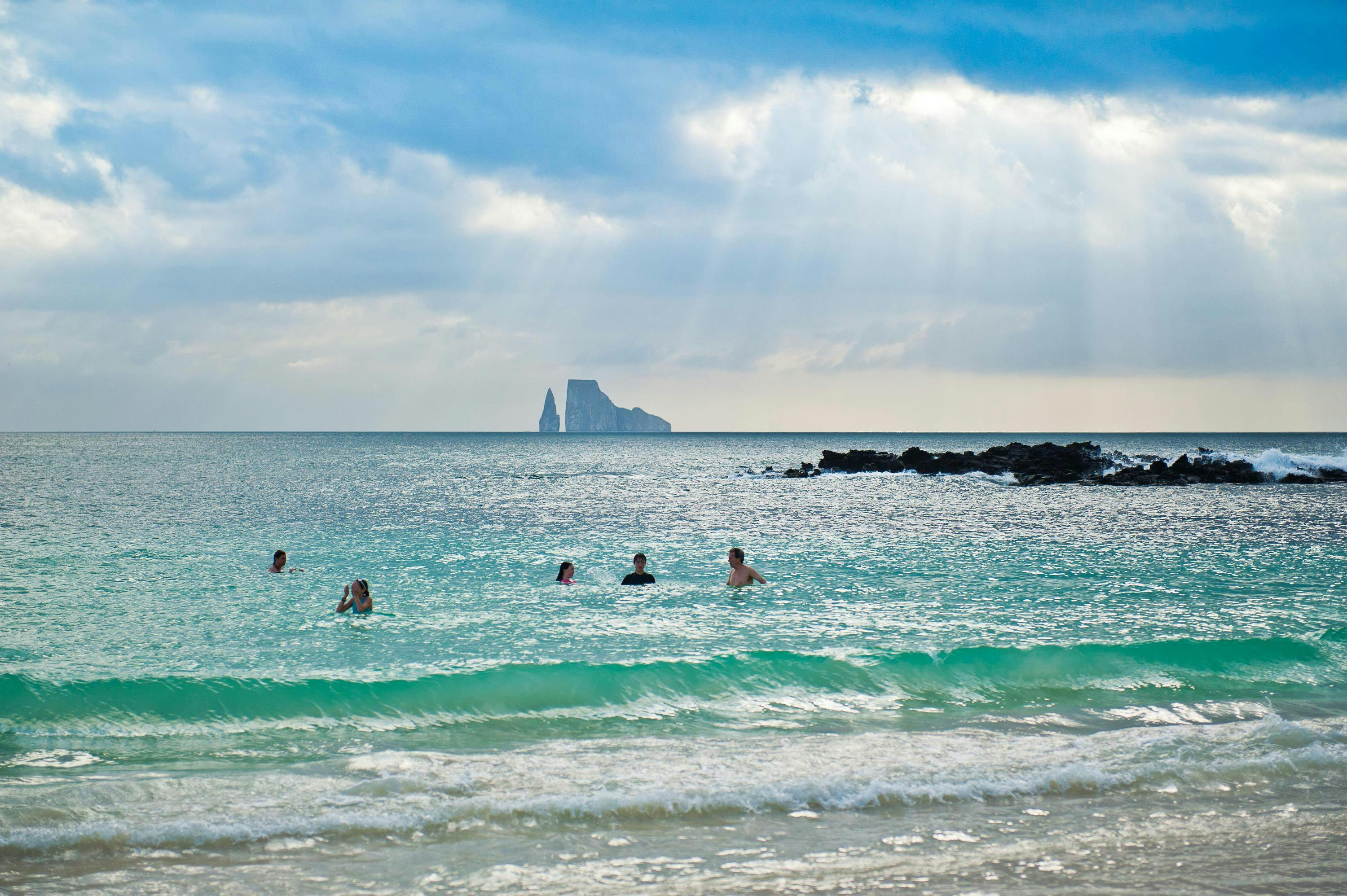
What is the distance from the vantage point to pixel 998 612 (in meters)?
17.5

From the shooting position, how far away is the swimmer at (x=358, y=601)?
1755cm

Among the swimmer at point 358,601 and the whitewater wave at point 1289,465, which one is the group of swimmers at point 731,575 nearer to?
the swimmer at point 358,601

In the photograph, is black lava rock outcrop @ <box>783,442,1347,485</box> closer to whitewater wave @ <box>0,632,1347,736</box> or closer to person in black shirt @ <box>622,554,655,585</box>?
person in black shirt @ <box>622,554,655,585</box>

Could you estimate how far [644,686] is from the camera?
1237 cm

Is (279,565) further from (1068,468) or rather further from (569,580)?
(1068,468)

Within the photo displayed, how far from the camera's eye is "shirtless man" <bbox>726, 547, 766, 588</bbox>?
800 inches

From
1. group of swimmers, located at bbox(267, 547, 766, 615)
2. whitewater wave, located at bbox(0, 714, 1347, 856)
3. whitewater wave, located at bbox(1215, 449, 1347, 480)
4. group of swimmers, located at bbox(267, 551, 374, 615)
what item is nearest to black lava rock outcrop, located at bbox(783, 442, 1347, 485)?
whitewater wave, located at bbox(1215, 449, 1347, 480)

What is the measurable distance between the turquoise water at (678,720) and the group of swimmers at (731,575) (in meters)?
0.42

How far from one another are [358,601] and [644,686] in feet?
27.1

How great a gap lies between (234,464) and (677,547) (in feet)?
281

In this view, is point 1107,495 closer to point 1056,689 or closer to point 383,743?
point 1056,689

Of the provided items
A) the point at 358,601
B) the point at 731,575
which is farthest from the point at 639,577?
the point at 358,601

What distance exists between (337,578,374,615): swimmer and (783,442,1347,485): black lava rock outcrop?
5663 centimetres

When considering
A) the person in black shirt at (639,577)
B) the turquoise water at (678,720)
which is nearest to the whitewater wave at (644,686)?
the turquoise water at (678,720)
